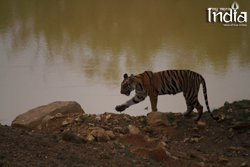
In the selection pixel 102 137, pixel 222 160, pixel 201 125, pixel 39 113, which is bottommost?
pixel 222 160

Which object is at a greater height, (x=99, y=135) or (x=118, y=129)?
(x=99, y=135)

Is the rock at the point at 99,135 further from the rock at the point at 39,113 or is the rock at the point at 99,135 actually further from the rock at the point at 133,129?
the rock at the point at 39,113

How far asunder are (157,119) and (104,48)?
5.22 m

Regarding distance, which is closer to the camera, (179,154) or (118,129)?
(179,154)

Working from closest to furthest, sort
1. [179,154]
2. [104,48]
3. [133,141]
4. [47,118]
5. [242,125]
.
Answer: [179,154] < [133,141] < [242,125] < [47,118] < [104,48]

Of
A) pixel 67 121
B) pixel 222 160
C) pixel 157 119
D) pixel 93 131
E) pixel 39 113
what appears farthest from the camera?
pixel 39 113

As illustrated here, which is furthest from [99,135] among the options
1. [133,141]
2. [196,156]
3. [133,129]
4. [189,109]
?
[189,109]

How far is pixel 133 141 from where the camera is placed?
489 centimetres

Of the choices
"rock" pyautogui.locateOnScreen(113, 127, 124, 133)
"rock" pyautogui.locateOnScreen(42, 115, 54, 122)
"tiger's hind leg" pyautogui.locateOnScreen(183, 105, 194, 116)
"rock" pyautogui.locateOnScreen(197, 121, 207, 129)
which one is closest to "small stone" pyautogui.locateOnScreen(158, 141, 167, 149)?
"rock" pyautogui.locateOnScreen(113, 127, 124, 133)

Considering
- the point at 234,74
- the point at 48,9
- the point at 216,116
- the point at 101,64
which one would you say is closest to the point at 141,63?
the point at 101,64

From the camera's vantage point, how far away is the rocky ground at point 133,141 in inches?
152

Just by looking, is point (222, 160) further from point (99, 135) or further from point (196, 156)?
point (99, 135)

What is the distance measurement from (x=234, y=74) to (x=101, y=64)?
3.72m

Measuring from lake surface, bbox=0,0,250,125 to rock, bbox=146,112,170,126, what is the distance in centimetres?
141
